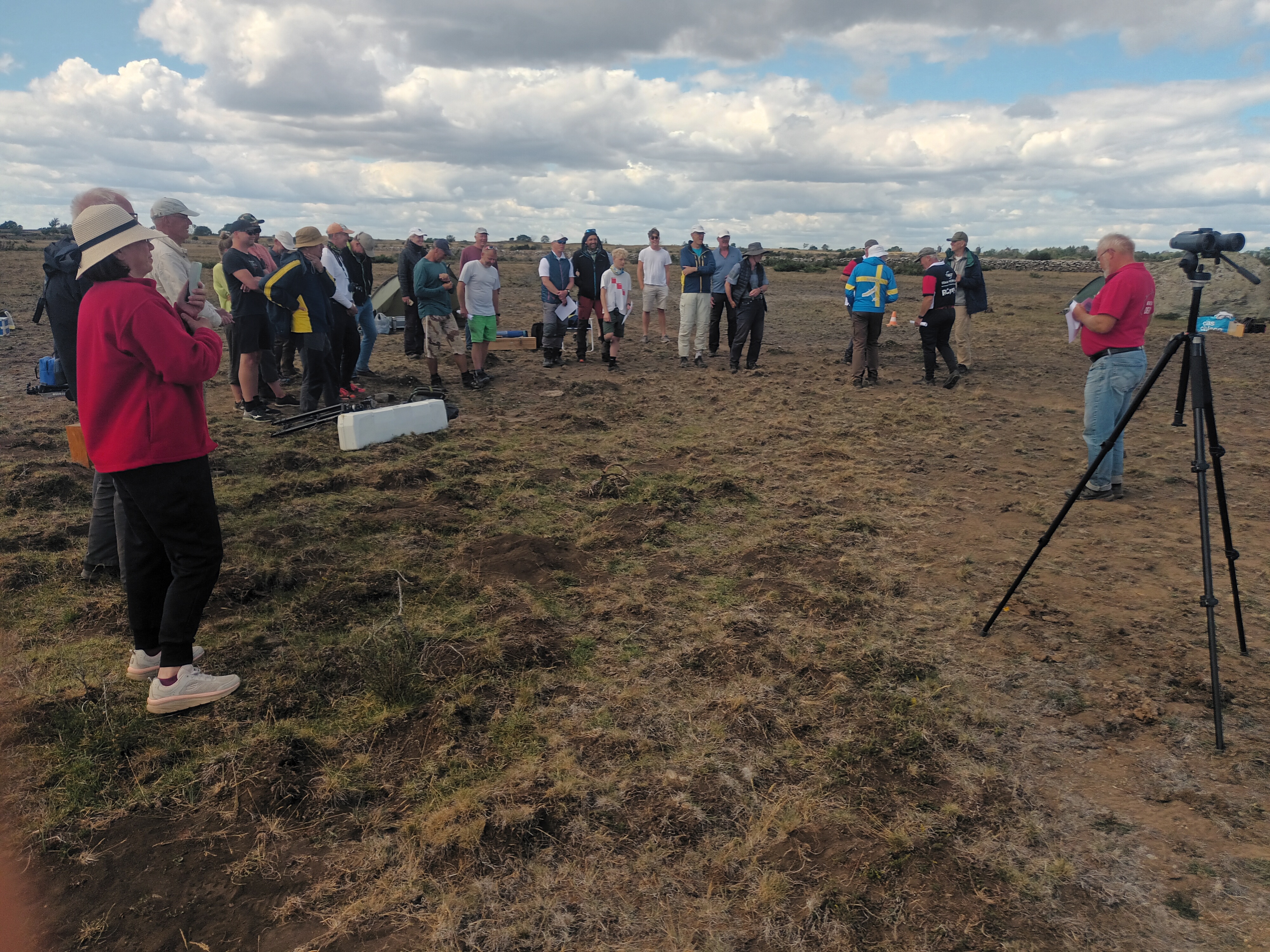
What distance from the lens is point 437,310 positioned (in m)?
10.3

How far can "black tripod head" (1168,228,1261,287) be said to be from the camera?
11.2 feet

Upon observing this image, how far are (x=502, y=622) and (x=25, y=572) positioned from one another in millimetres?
3165

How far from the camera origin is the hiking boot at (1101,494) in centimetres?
640

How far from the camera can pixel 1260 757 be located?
316 cm

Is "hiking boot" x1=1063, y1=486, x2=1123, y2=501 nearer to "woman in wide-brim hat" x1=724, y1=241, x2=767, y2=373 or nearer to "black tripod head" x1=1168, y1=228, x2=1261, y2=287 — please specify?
"black tripod head" x1=1168, y1=228, x2=1261, y2=287

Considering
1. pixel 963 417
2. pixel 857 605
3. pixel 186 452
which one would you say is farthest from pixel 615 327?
pixel 186 452

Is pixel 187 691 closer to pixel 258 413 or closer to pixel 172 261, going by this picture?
pixel 172 261

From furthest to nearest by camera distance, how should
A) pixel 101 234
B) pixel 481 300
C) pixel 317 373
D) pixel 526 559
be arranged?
pixel 481 300
pixel 317 373
pixel 526 559
pixel 101 234

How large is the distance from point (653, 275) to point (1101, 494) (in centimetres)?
930

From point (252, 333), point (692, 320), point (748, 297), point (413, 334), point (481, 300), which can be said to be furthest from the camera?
point (413, 334)

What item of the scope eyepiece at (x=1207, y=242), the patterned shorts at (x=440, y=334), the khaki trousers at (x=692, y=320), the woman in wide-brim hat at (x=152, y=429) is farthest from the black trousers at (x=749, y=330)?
the woman in wide-brim hat at (x=152, y=429)

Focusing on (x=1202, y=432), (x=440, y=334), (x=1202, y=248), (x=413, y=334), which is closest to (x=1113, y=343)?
(x=1202, y=248)

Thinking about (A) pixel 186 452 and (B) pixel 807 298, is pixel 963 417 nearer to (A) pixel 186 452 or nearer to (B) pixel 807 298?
(A) pixel 186 452

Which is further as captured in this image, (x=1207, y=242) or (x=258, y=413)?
(x=258, y=413)
